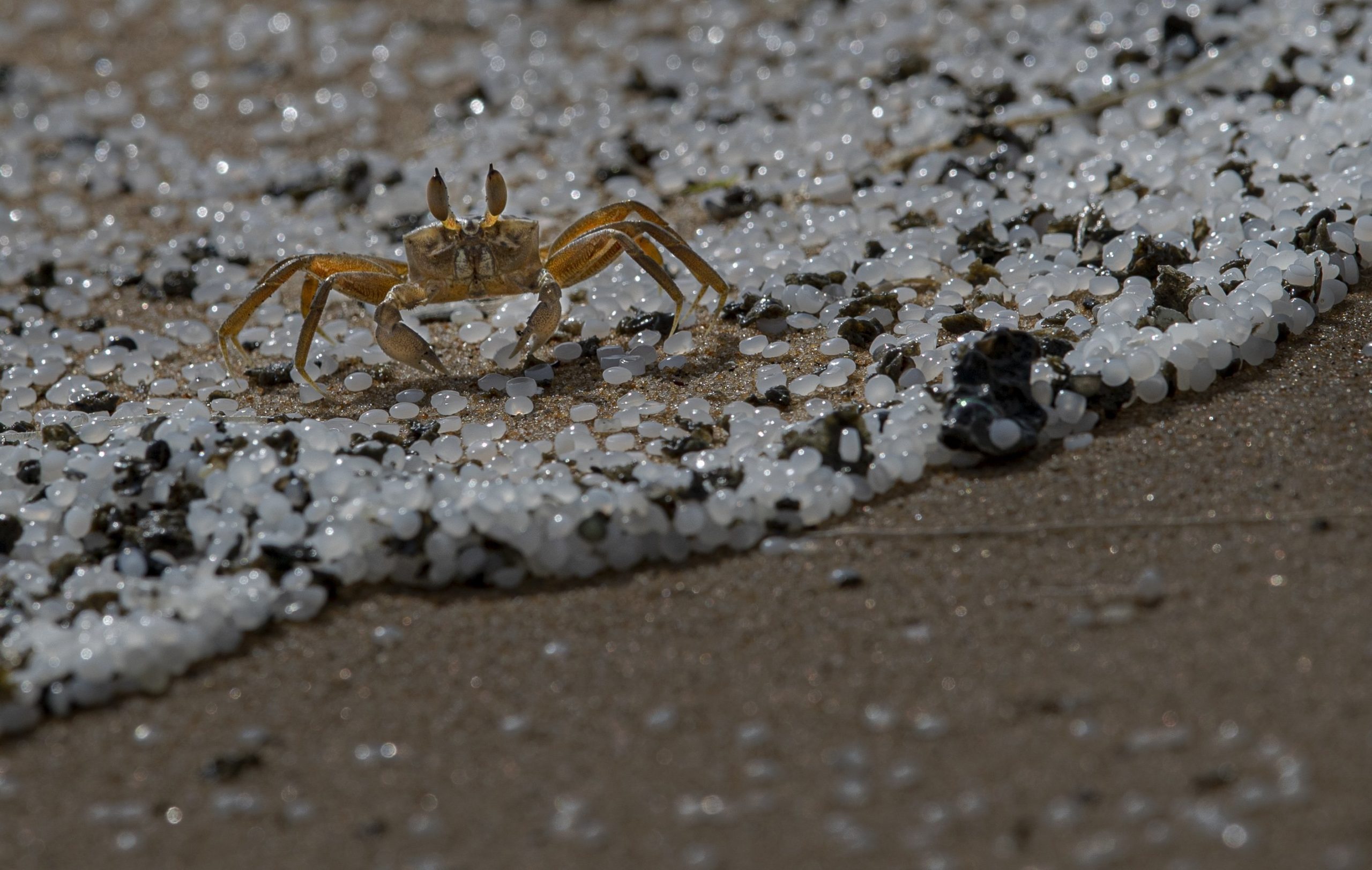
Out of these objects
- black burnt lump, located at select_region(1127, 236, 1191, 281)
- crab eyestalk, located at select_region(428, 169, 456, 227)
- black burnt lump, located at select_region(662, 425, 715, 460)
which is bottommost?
black burnt lump, located at select_region(662, 425, 715, 460)

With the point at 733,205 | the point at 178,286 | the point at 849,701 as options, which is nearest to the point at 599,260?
the point at 733,205

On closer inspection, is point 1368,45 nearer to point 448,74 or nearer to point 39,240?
point 448,74

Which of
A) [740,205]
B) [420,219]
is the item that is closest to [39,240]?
[420,219]

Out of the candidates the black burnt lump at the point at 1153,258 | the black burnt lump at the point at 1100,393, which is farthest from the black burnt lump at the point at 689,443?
the black burnt lump at the point at 1153,258

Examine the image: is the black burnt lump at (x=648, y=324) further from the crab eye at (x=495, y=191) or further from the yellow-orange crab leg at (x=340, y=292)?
the yellow-orange crab leg at (x=340, y=292)

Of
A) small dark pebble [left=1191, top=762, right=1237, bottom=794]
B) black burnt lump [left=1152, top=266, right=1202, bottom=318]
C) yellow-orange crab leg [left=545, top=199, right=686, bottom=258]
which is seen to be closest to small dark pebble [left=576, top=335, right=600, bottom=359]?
yellow-orange crab leg [left=545, top=199, right=686, bottom=258]

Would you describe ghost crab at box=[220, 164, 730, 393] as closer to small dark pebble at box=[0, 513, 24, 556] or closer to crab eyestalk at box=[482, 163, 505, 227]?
crab eyestalk at box=[482, 163, 505, 227]

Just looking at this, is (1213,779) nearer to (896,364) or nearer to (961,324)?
(896,364)
